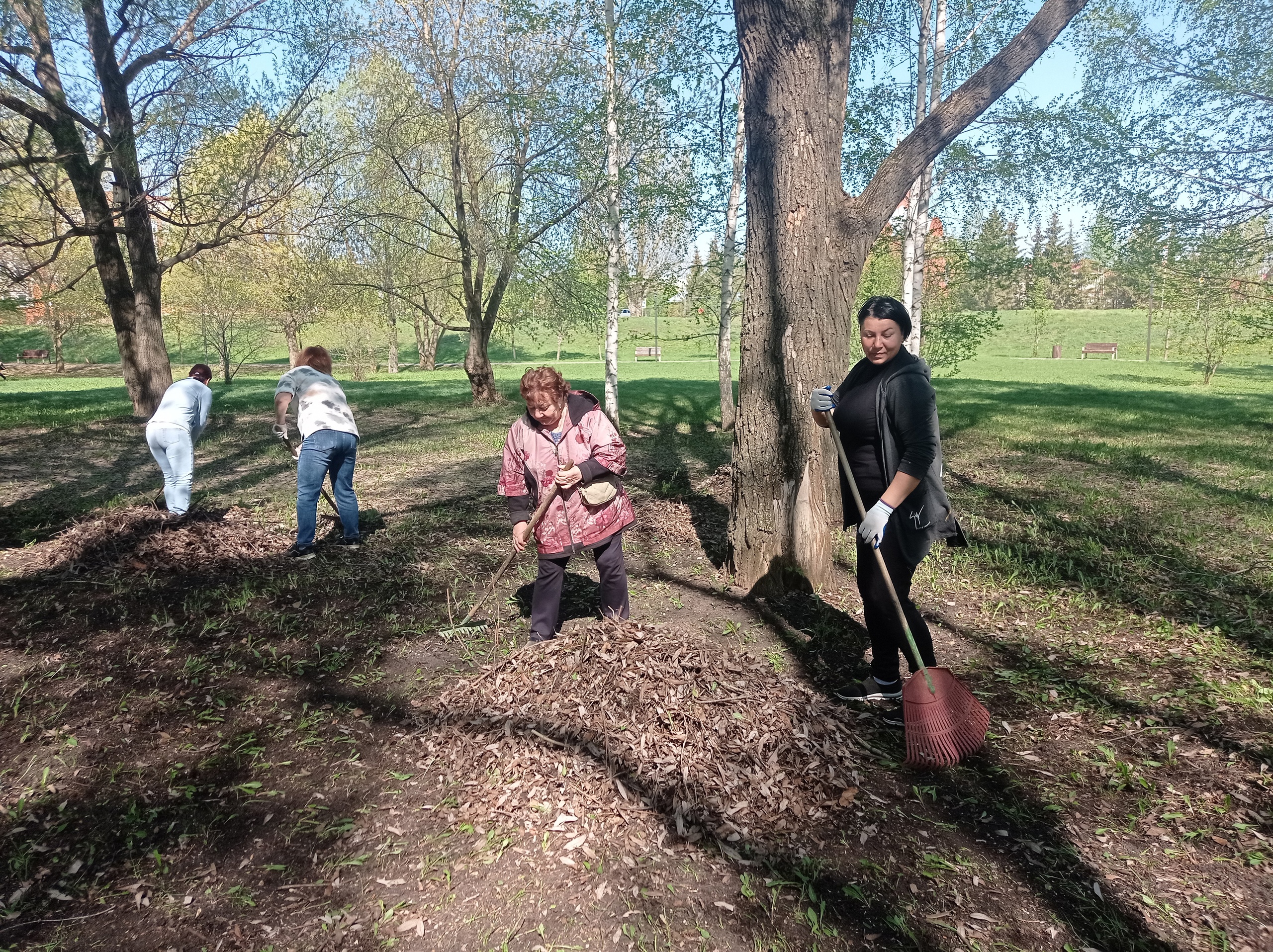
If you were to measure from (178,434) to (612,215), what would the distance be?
8248mm

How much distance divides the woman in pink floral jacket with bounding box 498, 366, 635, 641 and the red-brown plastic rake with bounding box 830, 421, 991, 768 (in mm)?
1400

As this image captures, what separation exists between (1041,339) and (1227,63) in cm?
4891

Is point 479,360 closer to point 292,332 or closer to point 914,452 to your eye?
point 914,452

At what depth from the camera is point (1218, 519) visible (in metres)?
6.74

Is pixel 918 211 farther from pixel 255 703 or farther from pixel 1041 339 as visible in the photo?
pixel 1041 339

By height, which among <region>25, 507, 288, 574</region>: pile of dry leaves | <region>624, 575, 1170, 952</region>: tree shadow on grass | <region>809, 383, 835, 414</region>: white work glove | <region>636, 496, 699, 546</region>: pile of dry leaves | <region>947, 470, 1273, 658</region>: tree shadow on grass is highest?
<region>809, 383, 835, 414</region>: white work glove

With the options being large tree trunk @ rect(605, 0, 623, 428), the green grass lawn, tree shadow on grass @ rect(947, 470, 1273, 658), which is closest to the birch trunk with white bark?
large tree trunk @ rect(605, 0, 623, 428)

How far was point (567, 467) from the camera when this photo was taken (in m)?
3.76

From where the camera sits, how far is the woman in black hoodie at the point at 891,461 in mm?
3102

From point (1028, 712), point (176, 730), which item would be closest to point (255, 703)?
point (176, 730)

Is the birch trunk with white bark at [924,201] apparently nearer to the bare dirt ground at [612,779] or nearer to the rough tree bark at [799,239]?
the rough tree bark at [799,239]

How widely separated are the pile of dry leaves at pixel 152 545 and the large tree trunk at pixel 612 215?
6.49 meters

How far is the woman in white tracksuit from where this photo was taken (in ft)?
21.1

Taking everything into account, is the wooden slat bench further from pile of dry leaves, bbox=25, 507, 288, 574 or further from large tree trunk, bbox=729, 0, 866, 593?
pile of dry leaves, bbox=25, 507, 288, 574
